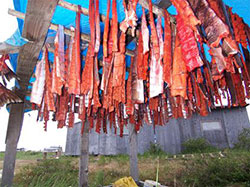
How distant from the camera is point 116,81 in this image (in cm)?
158

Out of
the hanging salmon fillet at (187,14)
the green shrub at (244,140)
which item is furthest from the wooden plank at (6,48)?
the green shrub at (244,140)

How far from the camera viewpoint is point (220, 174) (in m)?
5.89

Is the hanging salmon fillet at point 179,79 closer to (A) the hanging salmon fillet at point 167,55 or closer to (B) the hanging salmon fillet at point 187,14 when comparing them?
(A) the hanging salmon fillet at point 167,55

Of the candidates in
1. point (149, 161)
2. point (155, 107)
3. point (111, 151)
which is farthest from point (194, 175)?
point (111, 151)

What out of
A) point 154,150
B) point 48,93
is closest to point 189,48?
point 48,93

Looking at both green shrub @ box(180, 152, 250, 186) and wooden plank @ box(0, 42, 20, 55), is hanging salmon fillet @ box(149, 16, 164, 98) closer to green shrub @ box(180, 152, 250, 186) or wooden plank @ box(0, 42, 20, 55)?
wooden plank @ box(0, 42, 20, 55)

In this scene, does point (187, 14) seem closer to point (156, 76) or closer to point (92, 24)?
point (156, 76)

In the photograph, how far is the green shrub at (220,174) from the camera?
5.57 m

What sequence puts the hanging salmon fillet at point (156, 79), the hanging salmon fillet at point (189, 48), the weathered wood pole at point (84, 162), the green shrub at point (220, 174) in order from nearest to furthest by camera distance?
the hanging salmon fillet at point (189, 48) → the hanging salmon fillet at point (156, 79) → the weathered wood pole at point (84, 162) → the green shrub at point (220, 174)

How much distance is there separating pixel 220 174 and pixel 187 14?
6715mm

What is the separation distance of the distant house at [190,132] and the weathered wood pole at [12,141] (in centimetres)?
879

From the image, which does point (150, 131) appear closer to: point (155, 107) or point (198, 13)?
point (155, 107)

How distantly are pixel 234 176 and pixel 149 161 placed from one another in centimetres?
494

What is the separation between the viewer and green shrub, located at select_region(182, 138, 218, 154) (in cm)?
1020
